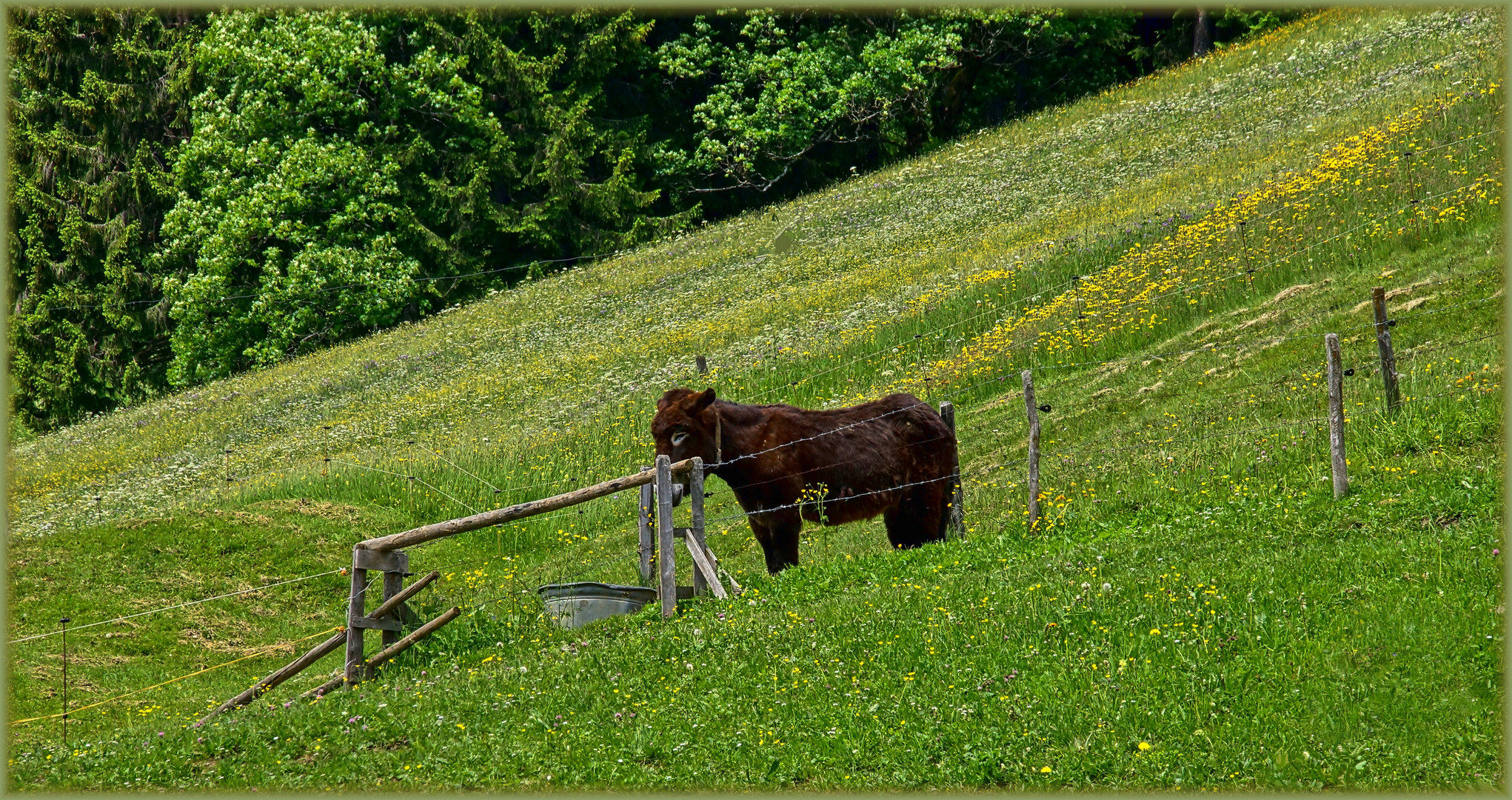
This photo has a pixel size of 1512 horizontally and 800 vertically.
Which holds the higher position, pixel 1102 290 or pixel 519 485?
pixel 1102 290

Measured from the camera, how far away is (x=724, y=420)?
47.7 feet

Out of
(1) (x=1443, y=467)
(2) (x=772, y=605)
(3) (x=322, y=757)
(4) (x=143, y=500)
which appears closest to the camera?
(3) (x=322, y=757)

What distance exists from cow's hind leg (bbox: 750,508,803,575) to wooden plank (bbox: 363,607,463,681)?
3.71 meters

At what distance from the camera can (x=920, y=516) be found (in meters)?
15.5

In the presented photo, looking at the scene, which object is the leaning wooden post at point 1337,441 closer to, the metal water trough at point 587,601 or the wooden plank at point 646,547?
the metal water trough at point 587,601

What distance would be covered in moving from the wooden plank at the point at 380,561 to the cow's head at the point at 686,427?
3022 millimetres

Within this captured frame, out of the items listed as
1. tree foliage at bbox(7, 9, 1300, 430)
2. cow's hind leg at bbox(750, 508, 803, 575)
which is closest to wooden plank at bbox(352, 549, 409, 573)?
cow's hind leg at bbox(750, 508, 803, 575)

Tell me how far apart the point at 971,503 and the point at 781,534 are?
413cm

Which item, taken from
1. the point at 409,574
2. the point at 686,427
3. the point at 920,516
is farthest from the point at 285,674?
the point at 920,516

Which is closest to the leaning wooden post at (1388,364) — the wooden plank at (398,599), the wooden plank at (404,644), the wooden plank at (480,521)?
the wooden plank at (480,521)

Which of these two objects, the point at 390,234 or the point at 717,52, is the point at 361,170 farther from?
the point at 717,52

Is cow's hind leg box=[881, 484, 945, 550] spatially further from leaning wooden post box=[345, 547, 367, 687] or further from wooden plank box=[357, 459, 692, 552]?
leaning wooden post box=[345, 547, 367, 687]

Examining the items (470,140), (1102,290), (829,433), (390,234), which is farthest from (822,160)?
(829,433)

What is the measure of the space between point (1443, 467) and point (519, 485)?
635 inches
